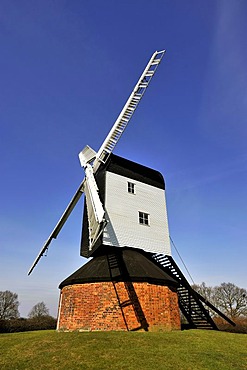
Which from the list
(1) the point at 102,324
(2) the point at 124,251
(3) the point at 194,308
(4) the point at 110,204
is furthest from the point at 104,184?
(3) the point at 194,308

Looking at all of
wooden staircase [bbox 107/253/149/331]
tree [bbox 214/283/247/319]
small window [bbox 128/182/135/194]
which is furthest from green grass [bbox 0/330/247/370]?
tree [bbox 214/283/247/319]

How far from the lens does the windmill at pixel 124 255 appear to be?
543 inches

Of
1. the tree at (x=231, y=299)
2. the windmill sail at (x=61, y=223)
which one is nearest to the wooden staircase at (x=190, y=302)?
the windmill sail at (x=61, y=223)

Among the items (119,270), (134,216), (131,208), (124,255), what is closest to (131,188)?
(131,208)

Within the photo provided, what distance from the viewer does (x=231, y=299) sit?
50.0 meters

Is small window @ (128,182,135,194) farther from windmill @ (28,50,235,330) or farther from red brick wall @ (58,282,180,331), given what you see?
red brick wall @ (58,282,180,331)

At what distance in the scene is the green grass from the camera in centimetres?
824

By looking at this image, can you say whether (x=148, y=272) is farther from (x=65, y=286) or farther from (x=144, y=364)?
(x=144, y=364)

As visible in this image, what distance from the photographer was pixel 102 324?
1328 cm

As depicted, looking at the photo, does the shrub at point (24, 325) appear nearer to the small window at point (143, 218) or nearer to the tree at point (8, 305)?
the small window at point (143, 218)

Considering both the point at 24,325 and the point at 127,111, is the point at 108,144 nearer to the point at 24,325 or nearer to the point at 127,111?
the point at 127,111

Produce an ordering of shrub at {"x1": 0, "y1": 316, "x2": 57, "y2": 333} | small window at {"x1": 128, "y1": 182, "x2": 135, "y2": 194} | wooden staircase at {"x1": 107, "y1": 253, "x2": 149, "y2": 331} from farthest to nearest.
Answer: shrub at {"x1": 0, "y1": 316, "x2": 57, "y2": 333} < small window at {"x1": 128, "y1": 182, "x2": 135, "y2": 194} < wooden staircase at {"x1": 107, "y1": 253, "x2": 149, "y2": 331}

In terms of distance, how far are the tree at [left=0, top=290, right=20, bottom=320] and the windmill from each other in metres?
43.0

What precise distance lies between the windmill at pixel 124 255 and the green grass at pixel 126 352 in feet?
6.29
